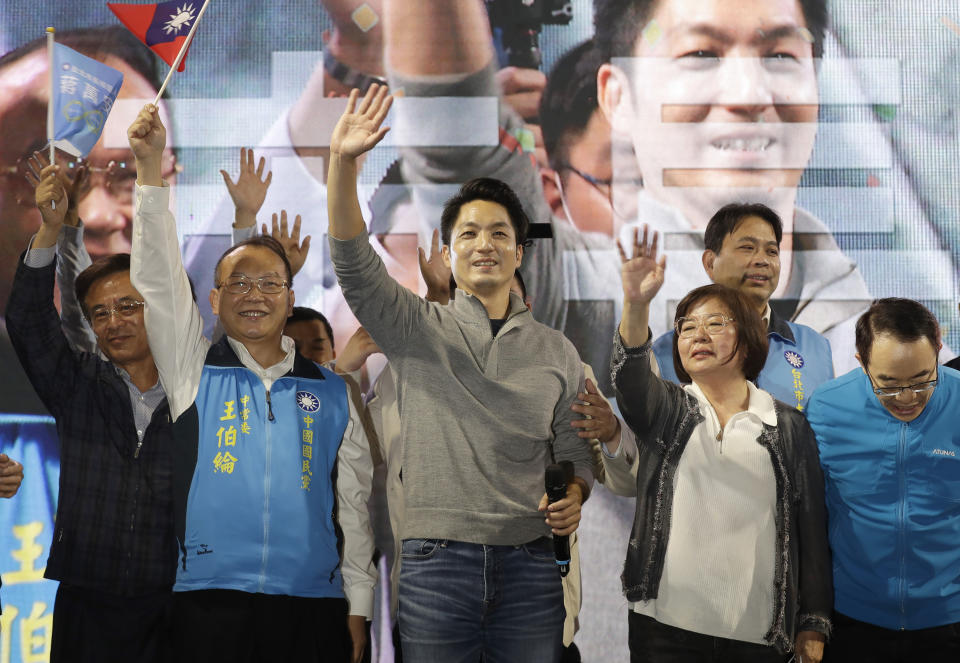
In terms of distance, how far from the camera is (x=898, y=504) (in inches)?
90.5

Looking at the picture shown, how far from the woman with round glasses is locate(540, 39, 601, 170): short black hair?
1.54m

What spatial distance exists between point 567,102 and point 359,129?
1860mm

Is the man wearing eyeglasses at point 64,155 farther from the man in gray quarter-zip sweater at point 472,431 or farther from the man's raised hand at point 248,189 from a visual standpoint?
the man in gray quarter-zip sweater at point 472,431

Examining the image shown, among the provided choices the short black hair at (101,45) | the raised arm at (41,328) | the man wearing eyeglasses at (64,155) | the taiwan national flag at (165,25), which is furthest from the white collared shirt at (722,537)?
the short black hair at (101,45)

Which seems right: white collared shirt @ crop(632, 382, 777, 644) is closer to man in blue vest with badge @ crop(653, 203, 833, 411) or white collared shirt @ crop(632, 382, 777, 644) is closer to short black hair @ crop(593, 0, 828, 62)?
man in blue vest with badge @ crop(653, 203, 833, 411)

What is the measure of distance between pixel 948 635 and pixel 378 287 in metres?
1.68

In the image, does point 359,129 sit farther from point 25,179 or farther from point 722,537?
point 25,179

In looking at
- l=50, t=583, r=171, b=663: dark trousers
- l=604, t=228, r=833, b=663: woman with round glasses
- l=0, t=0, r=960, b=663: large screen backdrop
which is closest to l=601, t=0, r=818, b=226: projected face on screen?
l=0, t=0, r=960, b=663: large screen backdrop

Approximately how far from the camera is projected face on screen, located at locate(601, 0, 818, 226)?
12.5 ft

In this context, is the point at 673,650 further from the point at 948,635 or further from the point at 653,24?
the point at 653,24

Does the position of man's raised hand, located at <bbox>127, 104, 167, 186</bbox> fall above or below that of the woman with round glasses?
above

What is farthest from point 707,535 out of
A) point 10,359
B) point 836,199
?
point 10,359

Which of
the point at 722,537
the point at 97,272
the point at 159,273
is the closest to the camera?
the point at 722,537

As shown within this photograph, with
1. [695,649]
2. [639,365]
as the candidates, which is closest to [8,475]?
[639,365]
